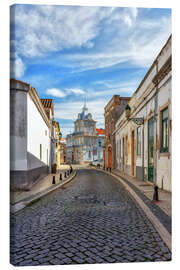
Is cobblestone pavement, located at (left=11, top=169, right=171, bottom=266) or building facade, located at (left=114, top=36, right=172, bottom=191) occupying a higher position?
building facade, located at (left=114, top=36, right=172, bottom=191)

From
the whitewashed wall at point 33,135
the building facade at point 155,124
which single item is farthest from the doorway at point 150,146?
the whitewashed wall at point 33,135

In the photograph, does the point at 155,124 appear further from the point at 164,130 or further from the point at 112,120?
the point at 112,120

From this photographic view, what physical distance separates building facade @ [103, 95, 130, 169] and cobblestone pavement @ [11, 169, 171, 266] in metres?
18.7

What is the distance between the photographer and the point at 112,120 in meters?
27.0

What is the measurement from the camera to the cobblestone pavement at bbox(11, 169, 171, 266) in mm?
2941

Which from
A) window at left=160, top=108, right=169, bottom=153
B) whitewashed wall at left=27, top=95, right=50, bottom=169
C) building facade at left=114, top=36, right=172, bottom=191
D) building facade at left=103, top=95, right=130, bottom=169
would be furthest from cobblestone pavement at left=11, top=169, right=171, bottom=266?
building facade at left=103, top=95, right=130, bottom=169

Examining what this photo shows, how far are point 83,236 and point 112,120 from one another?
77.9ft

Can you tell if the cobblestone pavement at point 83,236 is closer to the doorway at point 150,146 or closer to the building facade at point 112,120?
the doorway at point 150,146

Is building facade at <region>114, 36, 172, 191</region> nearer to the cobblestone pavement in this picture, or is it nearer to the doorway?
the doorway

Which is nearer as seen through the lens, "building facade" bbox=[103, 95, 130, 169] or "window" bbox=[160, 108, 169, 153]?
Answer: "window" bbox=[160, 108, 169, 153]

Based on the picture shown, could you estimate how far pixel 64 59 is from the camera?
3.83m

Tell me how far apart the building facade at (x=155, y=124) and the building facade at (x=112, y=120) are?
9.58 m

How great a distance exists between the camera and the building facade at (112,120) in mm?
25347

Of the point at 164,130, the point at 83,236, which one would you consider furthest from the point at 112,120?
the point at 83,236
